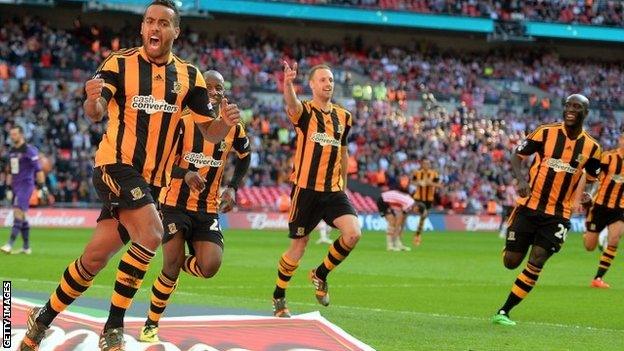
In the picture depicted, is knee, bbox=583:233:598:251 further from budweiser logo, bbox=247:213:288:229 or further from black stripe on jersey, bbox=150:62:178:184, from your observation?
budweiser logo, bbox=247:213:288:229

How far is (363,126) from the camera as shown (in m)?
45.3

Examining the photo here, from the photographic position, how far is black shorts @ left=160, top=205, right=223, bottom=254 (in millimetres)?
10188

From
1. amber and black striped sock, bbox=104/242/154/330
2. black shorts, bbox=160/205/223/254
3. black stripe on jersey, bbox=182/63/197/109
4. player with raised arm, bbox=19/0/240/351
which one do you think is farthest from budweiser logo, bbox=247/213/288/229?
amber and black striped sock, bbox=104/242/154/330

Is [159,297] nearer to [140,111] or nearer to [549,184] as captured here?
[140,111]

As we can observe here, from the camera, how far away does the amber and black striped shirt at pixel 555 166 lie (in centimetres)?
1271

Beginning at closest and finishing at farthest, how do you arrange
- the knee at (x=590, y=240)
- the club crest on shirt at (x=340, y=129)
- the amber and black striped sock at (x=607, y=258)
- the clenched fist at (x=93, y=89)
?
the clenched fist at (x=93, y=89) → the club crest on shirt at (x=340, y=129) → the amber and black striped sock at (x=607, y=258) → the knee at (x=590, y=240)

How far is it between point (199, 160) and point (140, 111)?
2.31m

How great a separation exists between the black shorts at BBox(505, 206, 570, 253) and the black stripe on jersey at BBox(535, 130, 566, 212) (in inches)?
4.2

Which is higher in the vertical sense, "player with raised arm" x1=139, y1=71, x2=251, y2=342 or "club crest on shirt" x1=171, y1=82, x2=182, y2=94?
"club crest on shirt" x1=171, y1=82, x2=182, y2=94

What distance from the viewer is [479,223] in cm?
4200

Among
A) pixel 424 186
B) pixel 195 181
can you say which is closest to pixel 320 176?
pixel 195 181

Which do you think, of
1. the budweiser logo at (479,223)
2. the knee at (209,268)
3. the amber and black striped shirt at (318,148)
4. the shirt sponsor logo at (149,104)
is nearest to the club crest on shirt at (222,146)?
the knee at (209,268)

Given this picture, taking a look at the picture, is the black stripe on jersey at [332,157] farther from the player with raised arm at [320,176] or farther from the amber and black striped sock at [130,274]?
the amber and black striped sock at [130,274]

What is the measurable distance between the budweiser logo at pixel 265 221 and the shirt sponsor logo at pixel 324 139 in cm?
2522
